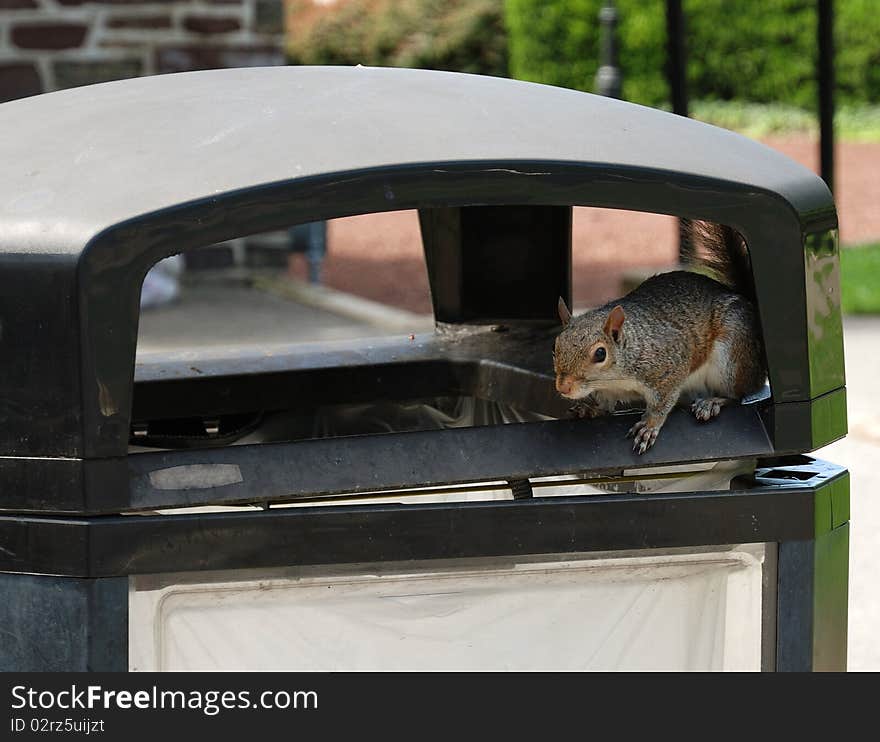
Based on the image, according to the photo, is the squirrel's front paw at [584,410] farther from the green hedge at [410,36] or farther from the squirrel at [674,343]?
the green hedge at [410,36]

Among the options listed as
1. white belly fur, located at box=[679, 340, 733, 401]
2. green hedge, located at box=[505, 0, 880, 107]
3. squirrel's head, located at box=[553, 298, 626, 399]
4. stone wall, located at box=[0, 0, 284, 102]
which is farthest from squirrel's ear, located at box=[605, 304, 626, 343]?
green hedge, located at box=[505, 0, 880, 107]

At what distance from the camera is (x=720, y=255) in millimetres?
2090

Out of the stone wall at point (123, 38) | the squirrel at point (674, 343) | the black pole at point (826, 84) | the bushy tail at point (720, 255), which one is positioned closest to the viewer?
the squirrel at point (674, 343)

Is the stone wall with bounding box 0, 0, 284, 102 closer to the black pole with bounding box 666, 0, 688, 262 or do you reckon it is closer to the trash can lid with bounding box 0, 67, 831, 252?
the black pole with bounding box 666, 0, 688, 262

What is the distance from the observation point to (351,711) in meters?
1.60

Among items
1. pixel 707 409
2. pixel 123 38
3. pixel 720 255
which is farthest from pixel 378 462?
pixel 123 38

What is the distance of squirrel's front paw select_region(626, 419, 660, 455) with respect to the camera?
1.69m

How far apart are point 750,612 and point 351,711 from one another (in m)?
0.51

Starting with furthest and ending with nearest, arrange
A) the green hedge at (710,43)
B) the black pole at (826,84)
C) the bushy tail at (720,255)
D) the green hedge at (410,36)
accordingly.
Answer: the green hedge at (410,36), the green hedge at (710,43), the black pole at (826,84), the bushy tail at (720,255)

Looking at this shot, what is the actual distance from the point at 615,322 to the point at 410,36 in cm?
1748

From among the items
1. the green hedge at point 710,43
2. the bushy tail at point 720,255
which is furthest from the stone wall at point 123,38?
the green hedge at point 710,43

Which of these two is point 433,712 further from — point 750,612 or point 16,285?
point 16,285

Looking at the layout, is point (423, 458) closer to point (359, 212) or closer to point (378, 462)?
point (378, 462)

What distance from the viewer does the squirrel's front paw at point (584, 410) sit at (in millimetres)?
2082
